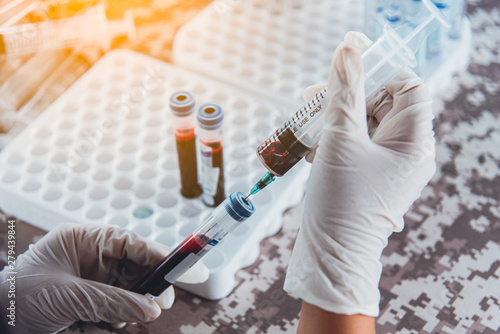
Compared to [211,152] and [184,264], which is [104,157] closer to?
[211,152]

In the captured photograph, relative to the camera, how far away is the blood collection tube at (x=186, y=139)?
1.38 metres

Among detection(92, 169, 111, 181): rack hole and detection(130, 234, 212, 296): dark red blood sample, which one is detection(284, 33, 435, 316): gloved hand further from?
detection(92, 169, 111, 181): rack hole

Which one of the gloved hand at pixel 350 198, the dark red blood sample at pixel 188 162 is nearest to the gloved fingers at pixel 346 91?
the gloved hand at pixel 350 198

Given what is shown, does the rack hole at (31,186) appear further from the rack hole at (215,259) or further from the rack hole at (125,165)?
the rack hole at (215,259)

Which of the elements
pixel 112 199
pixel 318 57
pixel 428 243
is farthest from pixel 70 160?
pixel 428 243

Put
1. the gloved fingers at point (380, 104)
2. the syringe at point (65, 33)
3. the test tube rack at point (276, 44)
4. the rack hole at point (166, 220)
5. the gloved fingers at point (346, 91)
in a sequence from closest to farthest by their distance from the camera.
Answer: the gloved fingers at point (346, 91)
the gloved fingers at point (380, 104)
the rack hole at point (166, 220)
the syringe at point (65, 33)
the test tube rack at point (276, 44)

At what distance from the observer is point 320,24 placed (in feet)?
6.79

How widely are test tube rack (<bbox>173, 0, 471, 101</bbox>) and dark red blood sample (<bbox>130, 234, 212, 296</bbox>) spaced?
74cm

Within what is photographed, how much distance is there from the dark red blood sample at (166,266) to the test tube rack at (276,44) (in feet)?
2.42

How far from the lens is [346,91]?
3.41 feet

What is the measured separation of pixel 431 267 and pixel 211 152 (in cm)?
65

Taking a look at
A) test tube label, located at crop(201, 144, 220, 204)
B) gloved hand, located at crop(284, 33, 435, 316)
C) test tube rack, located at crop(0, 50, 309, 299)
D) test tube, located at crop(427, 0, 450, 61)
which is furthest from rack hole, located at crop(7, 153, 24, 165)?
test tube, located at crop(427, 0, 450, 61)

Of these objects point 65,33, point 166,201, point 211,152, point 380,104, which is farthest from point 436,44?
point 65,33

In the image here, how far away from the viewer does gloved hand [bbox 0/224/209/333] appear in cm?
116
